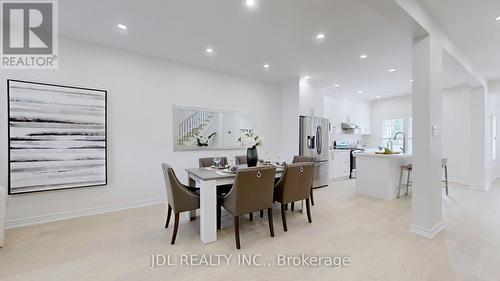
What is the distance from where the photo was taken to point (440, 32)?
272 centimetres

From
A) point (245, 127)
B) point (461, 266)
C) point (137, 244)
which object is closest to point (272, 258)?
point (137, 244)

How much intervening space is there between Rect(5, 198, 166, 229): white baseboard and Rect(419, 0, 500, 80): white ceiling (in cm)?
486

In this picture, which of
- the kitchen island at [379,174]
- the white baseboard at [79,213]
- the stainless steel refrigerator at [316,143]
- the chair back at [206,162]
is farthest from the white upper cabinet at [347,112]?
the white baseboard at [79,213]

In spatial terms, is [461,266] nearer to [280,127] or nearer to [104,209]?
[280,127]

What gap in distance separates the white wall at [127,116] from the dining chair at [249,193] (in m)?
1.97

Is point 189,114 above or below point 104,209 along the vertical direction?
above

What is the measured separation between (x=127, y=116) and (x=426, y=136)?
441 cm

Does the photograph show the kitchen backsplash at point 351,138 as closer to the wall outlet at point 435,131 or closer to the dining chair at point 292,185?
the wall outlet at point 435,131

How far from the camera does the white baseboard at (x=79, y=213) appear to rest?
277 cm

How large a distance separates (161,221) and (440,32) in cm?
468

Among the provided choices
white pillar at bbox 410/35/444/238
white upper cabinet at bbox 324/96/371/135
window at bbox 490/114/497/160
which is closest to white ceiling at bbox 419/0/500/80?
white pillar at bbox 410/35/444/238

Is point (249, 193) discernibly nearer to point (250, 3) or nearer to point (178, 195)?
point (178, 195)

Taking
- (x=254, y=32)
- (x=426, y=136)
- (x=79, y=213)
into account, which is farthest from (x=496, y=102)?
(x=79, y=213)

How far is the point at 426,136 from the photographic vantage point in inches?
96.6
